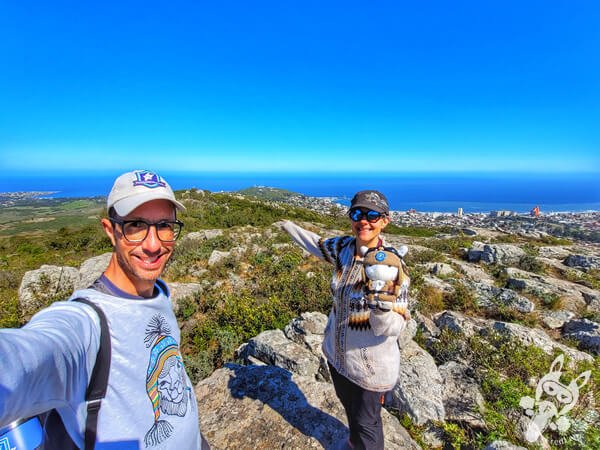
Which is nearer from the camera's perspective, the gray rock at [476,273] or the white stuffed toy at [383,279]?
the white stuffed toy at [383,279]

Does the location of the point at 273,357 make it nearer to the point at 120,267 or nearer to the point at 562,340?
the point at 120,267

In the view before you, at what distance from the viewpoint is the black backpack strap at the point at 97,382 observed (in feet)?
3.67

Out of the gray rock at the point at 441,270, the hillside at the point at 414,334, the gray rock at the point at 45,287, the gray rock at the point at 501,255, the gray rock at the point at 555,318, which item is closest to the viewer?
the hillside at the point at 414,334

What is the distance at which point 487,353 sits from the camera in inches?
156

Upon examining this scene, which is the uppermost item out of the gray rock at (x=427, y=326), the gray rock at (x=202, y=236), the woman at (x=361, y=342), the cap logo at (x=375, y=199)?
the cap logo at (x=375, y=199)

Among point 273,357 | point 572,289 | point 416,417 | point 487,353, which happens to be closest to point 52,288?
point 273,357

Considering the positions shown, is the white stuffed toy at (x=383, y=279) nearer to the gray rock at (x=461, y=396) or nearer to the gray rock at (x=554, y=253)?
the gray rock at (x=461, y=396)

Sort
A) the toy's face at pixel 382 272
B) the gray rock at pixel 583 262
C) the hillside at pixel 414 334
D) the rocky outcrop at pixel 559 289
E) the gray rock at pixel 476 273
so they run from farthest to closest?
the gray rock at pixel 583 262 → the gray rock at pixel 476 273 → the rocky outcrop at pixel 559 289 → the hillside at pixel 414 334 → the toy's face at pixel 382 272

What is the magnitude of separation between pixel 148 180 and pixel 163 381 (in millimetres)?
1166

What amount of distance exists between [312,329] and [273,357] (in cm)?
86

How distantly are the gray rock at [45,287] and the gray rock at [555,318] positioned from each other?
11.4 metres

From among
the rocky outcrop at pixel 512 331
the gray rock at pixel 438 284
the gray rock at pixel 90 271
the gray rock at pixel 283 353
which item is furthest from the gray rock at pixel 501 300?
the gray rock at pixel 90 271

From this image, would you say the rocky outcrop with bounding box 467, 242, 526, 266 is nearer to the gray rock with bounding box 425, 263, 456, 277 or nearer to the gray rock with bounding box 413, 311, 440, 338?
the gray rock with bounding box 425, 263, 456, 277

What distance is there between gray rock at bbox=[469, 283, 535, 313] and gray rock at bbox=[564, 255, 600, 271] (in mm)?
7004
